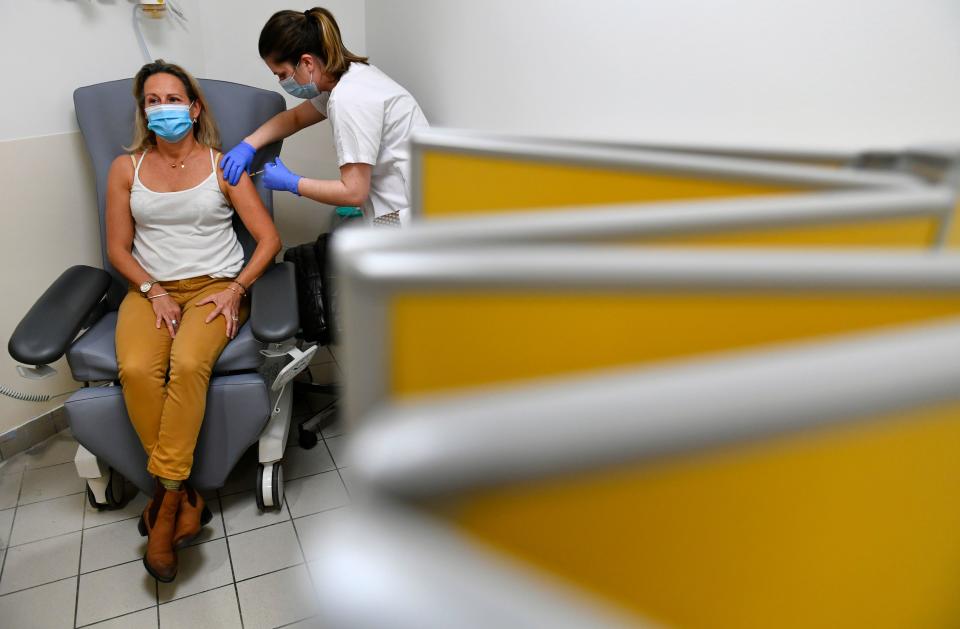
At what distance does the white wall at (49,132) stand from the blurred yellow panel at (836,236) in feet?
9.03

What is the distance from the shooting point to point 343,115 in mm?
2174

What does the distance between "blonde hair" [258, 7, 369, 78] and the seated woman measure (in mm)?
362

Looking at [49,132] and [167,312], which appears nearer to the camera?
[167,312]

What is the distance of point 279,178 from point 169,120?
0.43 m

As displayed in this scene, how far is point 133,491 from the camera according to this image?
233 centimetres

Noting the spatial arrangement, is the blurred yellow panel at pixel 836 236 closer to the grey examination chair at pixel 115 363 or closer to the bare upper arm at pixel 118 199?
the grey examination chair at pixel 115 363

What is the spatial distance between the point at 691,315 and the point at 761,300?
0.04 meters

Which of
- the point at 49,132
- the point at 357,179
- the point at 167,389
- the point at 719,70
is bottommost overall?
the point at 167,389

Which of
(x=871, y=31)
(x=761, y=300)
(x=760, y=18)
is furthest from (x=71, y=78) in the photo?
(x=761, y=300)

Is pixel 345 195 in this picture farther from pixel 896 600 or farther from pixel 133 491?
pixel 896 600

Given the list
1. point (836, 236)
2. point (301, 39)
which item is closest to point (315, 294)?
point (301, 39)

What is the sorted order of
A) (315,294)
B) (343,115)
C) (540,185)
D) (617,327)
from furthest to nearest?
(315,294) → (343,115) → (540,185) → (617,327)

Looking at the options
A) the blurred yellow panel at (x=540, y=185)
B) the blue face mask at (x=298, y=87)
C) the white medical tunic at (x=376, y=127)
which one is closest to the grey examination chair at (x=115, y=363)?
the white medical tunic at (x=376, y=127)

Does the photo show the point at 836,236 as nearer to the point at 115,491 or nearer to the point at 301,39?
the point at 301,39
